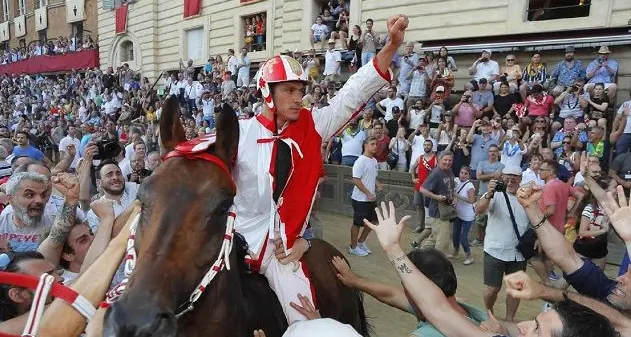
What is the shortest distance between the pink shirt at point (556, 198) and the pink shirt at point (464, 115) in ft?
18.0

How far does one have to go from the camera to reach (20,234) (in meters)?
4.56

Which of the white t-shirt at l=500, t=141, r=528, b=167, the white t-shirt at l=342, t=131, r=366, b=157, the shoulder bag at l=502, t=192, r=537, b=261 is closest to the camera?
the shoulder bag at l=502, t=192, r=537, b=261

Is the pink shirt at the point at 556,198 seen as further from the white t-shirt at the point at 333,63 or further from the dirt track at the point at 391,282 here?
the white t-shirt at the point at 333,63

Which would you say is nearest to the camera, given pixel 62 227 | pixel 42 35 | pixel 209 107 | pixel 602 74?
pixel 62 227

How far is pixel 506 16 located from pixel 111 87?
23.0m

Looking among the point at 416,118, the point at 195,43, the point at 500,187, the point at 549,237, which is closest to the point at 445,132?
the point at 416,118

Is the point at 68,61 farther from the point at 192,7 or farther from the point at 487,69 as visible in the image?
the point at 487,69

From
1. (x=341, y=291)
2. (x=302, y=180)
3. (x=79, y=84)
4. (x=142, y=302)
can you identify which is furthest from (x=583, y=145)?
(x=79, y=84)

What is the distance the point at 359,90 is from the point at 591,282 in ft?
6.72

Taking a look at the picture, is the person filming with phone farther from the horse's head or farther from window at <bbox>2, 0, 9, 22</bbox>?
window at <bbox>2, 0, 9, 22</bbox>

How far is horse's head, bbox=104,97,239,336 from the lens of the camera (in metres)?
1.98

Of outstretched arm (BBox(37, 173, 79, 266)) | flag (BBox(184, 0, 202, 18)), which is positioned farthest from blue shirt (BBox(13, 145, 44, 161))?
flag (BBox(184, 0, 202, 18))

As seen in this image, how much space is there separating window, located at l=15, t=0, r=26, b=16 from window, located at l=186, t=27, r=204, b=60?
1365 inches

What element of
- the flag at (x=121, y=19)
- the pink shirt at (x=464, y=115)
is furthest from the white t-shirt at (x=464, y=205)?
the flag at (x=121, y=19)
